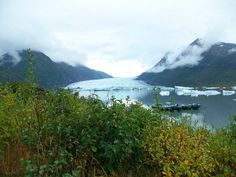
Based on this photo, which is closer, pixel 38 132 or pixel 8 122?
pixel 38 132

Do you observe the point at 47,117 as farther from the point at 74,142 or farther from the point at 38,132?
the point at 74,142

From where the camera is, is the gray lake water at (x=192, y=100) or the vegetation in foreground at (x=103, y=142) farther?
the gray lake water at (x=192, y=100)

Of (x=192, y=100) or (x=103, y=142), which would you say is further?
(x=192, y=100)

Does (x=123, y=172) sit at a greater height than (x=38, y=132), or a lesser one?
lesser

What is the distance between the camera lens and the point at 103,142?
622cm

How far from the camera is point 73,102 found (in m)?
7.24

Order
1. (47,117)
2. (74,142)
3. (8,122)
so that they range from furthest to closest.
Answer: (8,122) < (47,117) < (74,142)

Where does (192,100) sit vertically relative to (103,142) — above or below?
below

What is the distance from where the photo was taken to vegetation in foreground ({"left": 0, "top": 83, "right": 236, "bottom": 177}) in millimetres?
6203

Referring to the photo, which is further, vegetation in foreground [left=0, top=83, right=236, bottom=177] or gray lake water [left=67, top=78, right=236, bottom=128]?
gray lake water [left=67, top=78, right=236, bottom=128]

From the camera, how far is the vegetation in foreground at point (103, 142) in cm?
620

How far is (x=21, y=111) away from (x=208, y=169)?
305 cm

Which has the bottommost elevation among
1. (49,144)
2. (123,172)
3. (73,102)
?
(123,172)

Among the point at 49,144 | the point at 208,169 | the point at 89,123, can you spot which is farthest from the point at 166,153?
the point at 49,144
